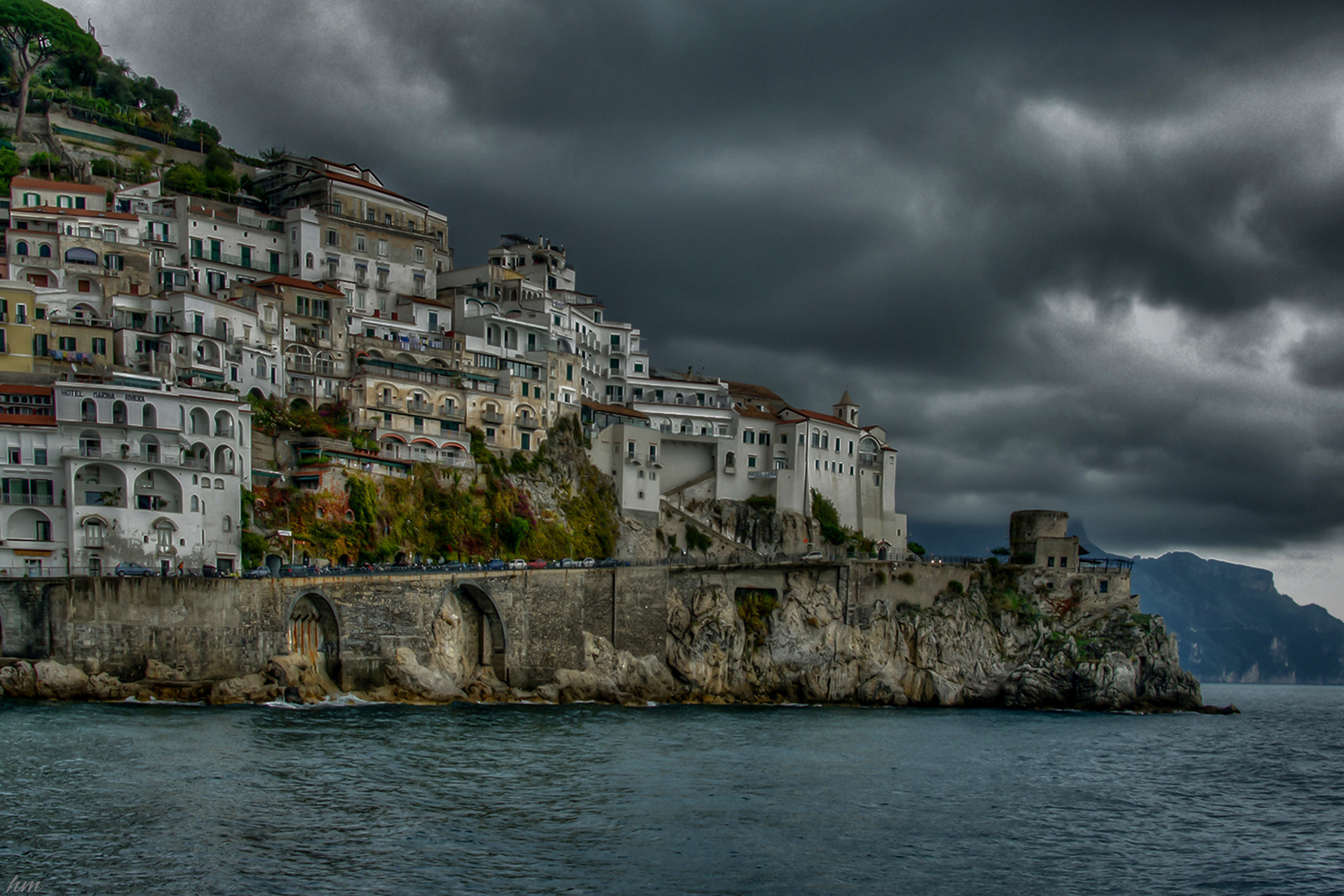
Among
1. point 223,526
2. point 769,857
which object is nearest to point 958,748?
point 769,857

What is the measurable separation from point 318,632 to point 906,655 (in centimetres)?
3970

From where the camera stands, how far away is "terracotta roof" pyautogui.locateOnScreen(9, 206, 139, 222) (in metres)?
77.6

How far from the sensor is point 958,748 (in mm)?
56562

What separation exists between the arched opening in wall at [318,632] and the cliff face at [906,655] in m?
16.3

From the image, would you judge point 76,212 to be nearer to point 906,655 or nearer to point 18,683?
point 18,683

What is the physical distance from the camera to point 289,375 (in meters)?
75.3

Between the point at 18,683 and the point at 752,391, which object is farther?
the point at 752,391

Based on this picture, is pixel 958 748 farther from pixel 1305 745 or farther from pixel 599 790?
pixel 1305 745

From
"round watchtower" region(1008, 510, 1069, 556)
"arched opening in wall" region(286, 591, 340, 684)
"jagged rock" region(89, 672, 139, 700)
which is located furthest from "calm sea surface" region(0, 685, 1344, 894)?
"round watchtower" region(1008, 510, 1069, 556)

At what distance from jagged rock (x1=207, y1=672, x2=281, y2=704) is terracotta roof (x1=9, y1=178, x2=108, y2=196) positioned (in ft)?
143

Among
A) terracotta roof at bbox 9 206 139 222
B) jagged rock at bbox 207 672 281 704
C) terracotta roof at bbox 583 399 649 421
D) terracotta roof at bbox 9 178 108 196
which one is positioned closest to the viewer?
jagged rock at bbox 207 672 281 704

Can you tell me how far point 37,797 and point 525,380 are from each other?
5255 cm

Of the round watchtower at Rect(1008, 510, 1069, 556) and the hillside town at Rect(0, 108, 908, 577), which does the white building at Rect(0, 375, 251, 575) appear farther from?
the round watchtower at Rect(1008, 510, 1069, 556)

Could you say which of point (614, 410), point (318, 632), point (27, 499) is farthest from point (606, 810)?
point (614, 410)
